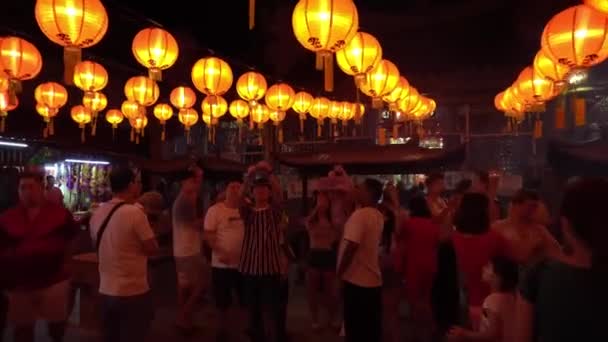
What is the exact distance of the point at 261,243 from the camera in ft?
14.0

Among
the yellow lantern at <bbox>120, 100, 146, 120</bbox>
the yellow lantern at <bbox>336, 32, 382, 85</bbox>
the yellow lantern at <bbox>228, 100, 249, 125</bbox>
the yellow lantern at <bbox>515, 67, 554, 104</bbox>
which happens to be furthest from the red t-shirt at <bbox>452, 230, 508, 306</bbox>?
the yellow lantern at <bbox>120, 100, 146, 120</bbox>

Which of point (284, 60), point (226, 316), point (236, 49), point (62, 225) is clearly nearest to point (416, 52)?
point (284, 60)

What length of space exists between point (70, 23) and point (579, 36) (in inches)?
193

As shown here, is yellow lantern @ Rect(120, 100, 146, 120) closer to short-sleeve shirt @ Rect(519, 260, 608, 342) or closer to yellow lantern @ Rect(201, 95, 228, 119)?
yellow lantern @ Rect(201, 95, 228, 119)

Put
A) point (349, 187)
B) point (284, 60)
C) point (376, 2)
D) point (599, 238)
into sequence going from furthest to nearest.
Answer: point (284, 60), point (376, 2), point (349, 187), point (599, 238)

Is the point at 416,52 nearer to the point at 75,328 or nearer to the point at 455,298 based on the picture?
the point at 455,298

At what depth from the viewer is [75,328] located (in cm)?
536

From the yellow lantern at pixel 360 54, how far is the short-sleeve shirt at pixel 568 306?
403cm

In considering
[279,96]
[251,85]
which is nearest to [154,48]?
[251,85]

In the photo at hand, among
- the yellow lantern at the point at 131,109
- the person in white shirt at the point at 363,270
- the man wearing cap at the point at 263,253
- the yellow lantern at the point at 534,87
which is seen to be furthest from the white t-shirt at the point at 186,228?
the yellow lantern at the point at 534,87

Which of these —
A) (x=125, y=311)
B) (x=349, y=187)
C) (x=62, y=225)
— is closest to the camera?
(x=125, y=311)

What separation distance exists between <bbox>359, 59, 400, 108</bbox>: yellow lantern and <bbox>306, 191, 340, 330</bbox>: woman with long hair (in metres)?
1.81

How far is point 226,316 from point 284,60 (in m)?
5.60

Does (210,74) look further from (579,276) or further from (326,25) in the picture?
(579,276)
